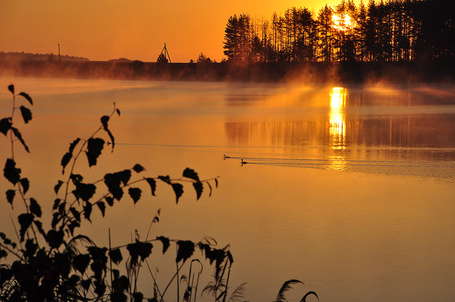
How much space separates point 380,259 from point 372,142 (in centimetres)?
1159

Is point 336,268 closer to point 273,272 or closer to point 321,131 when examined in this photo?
point 273,272

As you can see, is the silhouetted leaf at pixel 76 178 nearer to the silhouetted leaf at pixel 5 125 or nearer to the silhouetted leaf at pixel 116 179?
the silhouetted leaf at pixel 116 179

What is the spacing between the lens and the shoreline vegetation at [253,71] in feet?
250

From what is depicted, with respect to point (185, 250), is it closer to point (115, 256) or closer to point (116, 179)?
point (115, 256)

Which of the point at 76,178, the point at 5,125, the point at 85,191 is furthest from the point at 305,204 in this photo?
the point at 5,125

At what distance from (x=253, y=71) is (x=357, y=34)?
15.8 meters

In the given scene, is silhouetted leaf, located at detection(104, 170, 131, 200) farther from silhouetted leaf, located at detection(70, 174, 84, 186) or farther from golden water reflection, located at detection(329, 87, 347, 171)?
golden water reflection, located at detection(329, 87, 347, 171)

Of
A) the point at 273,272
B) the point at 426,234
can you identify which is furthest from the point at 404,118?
the point at 273,272

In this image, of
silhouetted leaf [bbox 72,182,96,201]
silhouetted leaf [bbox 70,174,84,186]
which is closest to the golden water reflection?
silhouetted leaf [bbox 70,174,84,186]

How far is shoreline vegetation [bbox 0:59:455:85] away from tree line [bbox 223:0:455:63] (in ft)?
13.4

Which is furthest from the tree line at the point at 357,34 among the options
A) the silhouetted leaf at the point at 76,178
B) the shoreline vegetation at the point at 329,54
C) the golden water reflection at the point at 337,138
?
the silhouetted leaf at the point at 76,178

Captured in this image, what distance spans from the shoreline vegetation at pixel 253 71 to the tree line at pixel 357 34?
407 cm

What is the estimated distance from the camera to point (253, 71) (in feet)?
278

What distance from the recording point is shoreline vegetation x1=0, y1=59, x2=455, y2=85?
76.3 metres
